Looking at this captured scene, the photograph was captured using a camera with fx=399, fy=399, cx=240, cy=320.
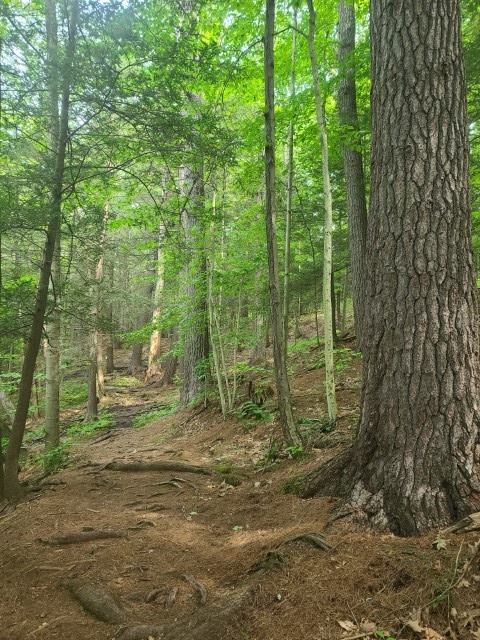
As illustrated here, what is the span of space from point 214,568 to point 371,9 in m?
4.95

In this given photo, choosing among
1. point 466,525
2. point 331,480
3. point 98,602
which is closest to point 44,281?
point 98,602

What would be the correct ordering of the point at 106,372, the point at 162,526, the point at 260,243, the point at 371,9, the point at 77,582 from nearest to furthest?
the point at 77,582, the point at 371,9, the point at 162,526, the point at 260,243, the point at 106,372

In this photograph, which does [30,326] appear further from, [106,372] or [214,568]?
[106,372]

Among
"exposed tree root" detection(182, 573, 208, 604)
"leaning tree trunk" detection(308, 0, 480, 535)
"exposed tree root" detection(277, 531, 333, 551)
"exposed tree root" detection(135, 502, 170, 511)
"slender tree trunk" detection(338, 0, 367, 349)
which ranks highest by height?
"slender tree trunk" detection(338, 0, 367, 349)

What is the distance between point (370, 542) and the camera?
2.71 metres

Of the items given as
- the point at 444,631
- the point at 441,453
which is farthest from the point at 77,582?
the point at 441,453

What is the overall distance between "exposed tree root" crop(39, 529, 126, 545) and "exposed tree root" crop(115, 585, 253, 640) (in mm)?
1549

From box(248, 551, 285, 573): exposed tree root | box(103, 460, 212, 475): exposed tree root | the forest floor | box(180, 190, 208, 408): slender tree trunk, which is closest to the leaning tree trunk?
the forest floor

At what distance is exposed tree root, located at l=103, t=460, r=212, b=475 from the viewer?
6.07 meters

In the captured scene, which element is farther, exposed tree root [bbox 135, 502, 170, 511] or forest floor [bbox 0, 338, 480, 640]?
exposed tree root [bbox 135, 502, 170, 511]

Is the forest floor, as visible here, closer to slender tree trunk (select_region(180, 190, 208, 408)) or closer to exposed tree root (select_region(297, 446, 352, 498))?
exposed tree root (select_region(297, 446, 352, 498))

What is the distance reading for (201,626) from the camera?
7.75ft

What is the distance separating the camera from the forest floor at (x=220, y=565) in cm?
221

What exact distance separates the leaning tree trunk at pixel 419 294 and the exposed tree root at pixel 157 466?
3.20 m
